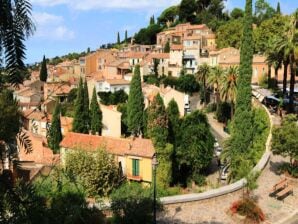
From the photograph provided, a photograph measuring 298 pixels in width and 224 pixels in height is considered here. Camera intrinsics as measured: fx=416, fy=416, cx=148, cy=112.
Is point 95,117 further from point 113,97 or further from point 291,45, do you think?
point 291,45

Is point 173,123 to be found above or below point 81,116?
above

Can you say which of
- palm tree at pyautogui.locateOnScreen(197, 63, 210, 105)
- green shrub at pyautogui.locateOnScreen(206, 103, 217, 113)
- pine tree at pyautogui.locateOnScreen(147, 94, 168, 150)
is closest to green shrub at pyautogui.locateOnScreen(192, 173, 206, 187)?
pine tree at pyautogui.locateOnScreen(147, 94, 168, 150)

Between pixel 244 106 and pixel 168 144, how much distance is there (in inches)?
230

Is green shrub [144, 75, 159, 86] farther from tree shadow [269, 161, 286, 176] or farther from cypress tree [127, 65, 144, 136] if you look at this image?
tree shadow [269, 161, 286, 176]

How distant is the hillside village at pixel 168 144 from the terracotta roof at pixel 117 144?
2.9 inches

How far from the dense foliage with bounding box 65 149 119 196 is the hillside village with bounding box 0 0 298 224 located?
2.4 inches

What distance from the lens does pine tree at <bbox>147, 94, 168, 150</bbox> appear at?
2780 centimetres

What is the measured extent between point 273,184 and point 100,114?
1042 inches

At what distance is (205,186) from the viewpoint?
28812 mm

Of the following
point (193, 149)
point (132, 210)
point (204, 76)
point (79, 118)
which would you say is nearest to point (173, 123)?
point (193, 149)

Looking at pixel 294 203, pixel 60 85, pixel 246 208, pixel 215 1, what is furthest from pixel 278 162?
pixel 215 1

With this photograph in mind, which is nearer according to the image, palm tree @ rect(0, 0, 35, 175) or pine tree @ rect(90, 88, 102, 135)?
palm tree @ rect(0, 0, 35, 175)

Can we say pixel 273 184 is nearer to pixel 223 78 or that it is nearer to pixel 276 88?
pixel 223 78

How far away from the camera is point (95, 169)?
23.5m
